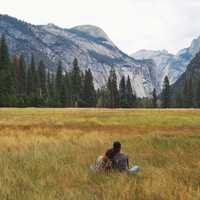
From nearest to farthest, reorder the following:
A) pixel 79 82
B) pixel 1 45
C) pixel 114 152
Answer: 1. pixel 114 152
2. pixel 1 45
3. pixel 79 82

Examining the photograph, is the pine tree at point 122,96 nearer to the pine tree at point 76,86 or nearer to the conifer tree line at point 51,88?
the conifer tree line at point 51,88

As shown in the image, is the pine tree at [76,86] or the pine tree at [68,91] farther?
the pine tree at [76,86]

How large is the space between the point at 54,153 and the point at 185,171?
589 centimetres

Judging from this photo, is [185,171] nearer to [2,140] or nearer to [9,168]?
[9,168]

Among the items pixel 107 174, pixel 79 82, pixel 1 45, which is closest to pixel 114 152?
pixel 107 174

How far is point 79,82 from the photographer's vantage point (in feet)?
378

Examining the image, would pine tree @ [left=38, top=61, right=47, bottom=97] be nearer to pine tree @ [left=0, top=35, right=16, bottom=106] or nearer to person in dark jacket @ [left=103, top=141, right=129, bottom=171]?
pine tree @ [left=0, top=35, right=16, bottom=106]

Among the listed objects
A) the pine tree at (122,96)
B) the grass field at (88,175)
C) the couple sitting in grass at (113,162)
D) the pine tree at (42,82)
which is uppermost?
the pine tree at (42,82)

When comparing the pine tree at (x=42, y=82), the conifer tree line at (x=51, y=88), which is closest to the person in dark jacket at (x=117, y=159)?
the conifer tree line at (x=51, y=88)

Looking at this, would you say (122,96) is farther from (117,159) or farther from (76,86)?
(117,159)

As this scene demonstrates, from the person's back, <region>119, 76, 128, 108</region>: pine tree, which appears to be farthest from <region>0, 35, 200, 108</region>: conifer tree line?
the person's back

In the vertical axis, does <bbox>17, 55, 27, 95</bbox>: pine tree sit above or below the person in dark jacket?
above

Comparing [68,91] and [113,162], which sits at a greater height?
[68,91]

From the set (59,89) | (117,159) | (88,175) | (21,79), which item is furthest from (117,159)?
(59,89)
